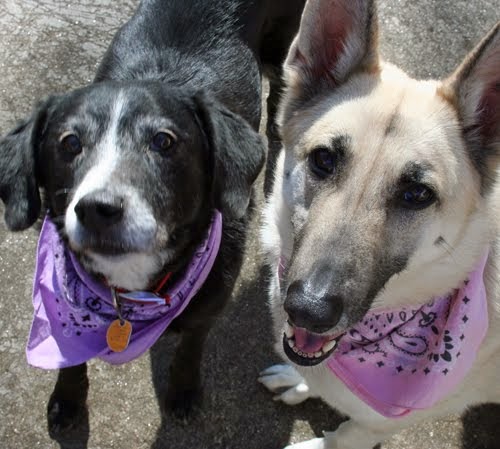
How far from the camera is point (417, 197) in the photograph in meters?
2.11

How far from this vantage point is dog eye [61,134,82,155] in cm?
238

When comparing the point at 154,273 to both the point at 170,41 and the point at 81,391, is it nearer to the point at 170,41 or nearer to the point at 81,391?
the point at 81,391

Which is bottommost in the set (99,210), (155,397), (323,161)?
(155,397)

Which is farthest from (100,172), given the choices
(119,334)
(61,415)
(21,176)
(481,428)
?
(481,428)

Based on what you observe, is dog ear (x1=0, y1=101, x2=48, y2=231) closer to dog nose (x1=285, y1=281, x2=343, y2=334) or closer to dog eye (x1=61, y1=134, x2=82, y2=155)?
dog eye (x1=61, y1=134, x2=82, y2=155)

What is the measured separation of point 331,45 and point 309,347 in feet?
3.63

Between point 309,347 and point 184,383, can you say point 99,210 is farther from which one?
point 184,383

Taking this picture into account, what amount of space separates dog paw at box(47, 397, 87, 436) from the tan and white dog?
1252 mm

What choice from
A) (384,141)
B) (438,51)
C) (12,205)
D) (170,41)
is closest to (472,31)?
(438,51)

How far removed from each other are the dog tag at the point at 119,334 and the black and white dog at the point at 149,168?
0.06 feet

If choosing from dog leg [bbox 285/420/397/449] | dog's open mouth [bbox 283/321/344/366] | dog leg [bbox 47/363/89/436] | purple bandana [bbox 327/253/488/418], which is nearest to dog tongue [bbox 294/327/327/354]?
dog's open mouth [bbox 283/321/344/366]

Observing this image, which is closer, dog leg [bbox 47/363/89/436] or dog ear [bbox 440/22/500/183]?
dog ear [bbox 440/22/500/183]

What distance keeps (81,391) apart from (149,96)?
4.93 feet

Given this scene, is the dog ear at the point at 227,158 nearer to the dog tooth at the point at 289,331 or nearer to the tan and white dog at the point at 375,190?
the tan and white dog at the point at 375,190
